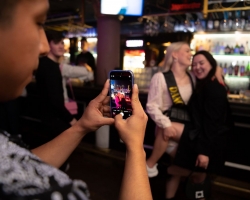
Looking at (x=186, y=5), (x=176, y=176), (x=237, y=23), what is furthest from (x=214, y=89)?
(x=237, y=23)

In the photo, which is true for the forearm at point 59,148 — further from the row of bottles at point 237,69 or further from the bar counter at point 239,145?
the row of bottles at point 237,69

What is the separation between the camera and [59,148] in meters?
1.06

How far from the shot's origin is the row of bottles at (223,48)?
5.15 m

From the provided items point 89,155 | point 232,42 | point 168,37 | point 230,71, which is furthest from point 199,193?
point 168,37

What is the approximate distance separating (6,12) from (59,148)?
66 cm

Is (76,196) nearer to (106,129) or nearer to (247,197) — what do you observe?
(247,197)

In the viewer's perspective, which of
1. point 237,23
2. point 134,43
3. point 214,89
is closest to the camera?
point 214,89

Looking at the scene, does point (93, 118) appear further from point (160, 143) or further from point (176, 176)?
point (176, 176)

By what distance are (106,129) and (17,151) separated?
357 centimetres

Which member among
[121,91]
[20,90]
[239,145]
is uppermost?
[20,90]

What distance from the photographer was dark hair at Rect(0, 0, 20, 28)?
50 centimetres

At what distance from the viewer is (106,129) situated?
409 centimetres

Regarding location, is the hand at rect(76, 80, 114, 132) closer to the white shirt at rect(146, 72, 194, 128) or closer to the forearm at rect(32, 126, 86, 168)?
the forearm at rect(32, 126, 86, 168)

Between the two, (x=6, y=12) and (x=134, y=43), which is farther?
(x=134, y=43)
